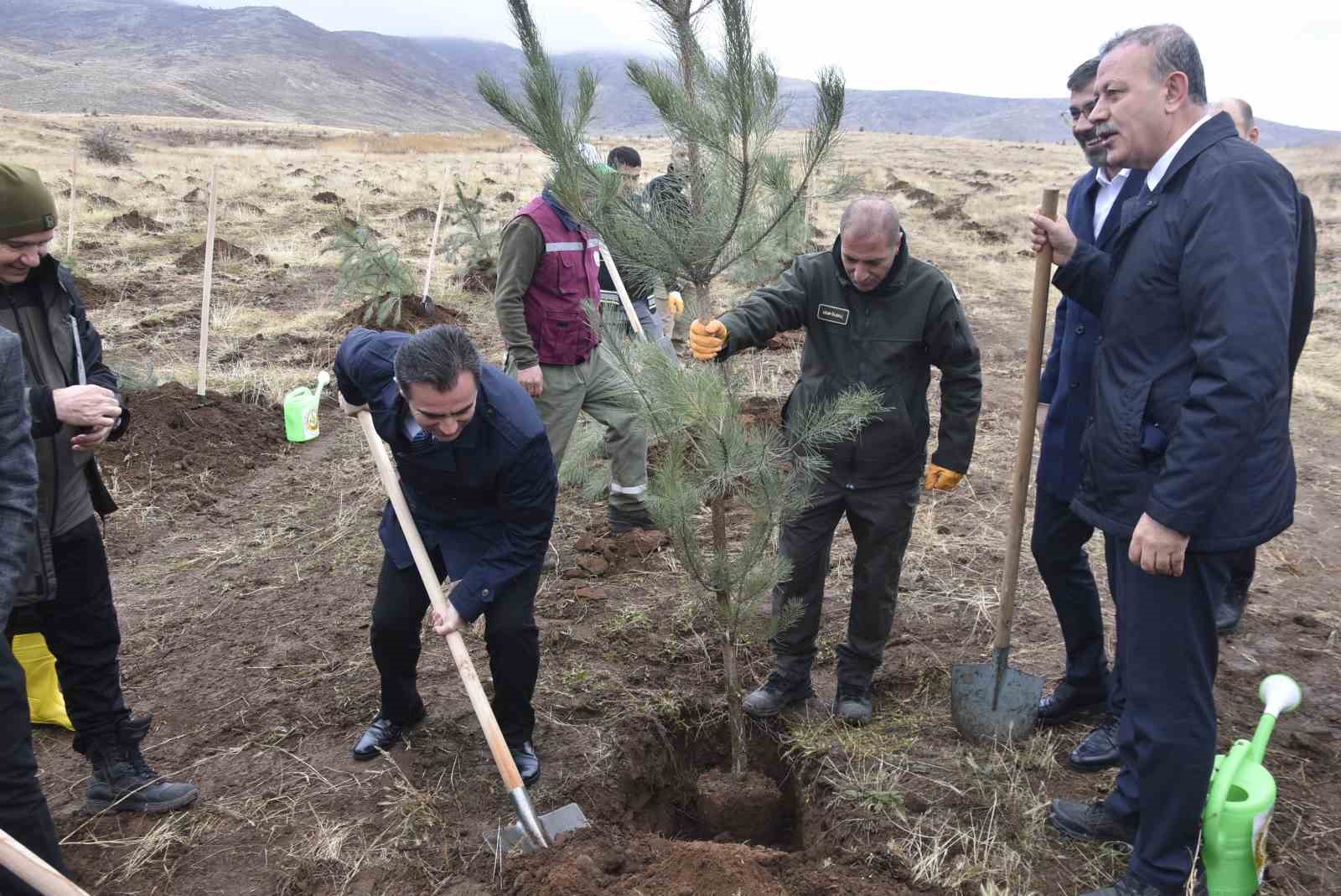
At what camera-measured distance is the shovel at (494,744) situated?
8.24 ft

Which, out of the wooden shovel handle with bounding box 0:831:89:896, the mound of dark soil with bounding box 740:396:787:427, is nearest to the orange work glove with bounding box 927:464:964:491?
the wooden shovel handle with bounding box 0:831:89:896

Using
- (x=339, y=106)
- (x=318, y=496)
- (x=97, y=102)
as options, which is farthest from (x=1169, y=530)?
(x=339, y=106)

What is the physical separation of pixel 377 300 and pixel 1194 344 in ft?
26.4

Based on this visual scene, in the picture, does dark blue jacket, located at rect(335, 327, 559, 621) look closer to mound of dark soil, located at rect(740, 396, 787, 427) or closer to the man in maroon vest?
the man in maroon vest

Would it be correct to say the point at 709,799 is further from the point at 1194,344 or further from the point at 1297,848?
the point at 1194,344

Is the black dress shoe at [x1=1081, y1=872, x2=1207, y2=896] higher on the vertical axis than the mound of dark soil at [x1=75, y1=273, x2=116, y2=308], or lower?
lower

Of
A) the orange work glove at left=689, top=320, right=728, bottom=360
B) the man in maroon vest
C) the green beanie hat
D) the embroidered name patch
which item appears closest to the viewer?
the green beanie hat

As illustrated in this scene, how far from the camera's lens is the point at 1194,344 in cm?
186

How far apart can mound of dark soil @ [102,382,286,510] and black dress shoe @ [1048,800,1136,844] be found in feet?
16.3

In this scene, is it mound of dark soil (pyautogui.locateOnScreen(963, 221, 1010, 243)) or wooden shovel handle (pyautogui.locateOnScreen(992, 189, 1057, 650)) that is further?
mound of dark soil (pyautogui.locateOnScreen(963, 221, 1010, 243))

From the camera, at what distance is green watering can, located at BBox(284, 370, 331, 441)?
20.6 ft

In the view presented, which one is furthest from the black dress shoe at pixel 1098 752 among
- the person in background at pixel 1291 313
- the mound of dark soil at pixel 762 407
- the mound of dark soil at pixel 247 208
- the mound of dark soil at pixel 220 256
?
the mound of dark soil at pixel 247 208

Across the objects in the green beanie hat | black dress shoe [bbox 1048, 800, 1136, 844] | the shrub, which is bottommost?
black dress shoe [bbox 1048, 800, 1136, 844]

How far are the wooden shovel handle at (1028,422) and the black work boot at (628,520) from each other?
7.40 feet
